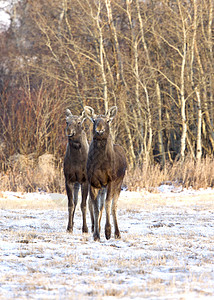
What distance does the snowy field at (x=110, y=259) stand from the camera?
543 cm

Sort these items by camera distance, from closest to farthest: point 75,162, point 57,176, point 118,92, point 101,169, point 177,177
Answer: point 101,169 < point 75,162 < point 57,176 < point 177,177 < point 118,92

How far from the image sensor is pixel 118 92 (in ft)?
89.8

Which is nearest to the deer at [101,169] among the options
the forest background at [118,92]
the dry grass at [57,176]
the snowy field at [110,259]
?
the snowy field at [110,259]

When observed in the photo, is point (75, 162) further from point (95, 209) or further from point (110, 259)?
point (110, 259)

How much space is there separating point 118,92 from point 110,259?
815 inches

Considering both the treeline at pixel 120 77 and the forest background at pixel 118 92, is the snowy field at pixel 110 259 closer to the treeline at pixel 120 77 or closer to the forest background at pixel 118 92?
the forest background at pixel 118 92

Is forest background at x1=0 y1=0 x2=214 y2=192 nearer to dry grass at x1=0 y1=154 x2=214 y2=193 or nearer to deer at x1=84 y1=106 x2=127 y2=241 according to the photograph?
dry grass at x1=0 y1=154 x2=214 y2=193

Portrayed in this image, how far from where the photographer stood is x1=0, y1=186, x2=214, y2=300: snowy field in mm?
5430

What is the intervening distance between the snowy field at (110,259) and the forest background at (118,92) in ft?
28.6

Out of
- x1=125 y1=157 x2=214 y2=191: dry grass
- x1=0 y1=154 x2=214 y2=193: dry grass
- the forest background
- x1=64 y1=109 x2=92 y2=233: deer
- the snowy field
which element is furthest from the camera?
the forest background

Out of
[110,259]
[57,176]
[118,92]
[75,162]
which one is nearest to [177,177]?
[57,176]

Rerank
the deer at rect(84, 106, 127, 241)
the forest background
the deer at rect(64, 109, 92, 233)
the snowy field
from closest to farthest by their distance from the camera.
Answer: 1. the snowy field
2. the deer at rect(84, 106, 127, 241)
3. the deer at rect(64, 109, 92, 233)
4. the forest background

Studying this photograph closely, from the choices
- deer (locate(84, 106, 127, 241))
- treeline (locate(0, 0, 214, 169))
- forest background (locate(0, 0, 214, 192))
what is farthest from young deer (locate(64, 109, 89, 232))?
treeline (locate(0, 0, 214, 169))

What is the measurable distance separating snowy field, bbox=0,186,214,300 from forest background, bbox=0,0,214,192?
28.6 ft
